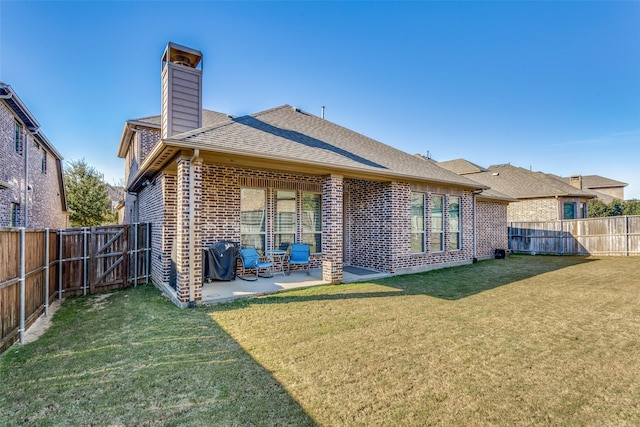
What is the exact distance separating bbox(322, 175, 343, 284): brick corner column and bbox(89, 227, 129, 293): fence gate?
542 cm

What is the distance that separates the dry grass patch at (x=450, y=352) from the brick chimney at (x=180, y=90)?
4559mm

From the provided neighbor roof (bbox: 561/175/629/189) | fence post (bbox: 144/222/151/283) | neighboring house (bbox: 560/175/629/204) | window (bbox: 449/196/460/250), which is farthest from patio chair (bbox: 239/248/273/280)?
neighbor roof (bbox: 561/175/629/189)

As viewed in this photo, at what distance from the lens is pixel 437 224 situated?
35.0ft

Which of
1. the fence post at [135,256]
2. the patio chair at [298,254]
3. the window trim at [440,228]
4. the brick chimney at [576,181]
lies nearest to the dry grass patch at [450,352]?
the patio chair at [298,254]

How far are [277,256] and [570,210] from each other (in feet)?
64.8

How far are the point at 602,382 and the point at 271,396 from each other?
10.9 ft

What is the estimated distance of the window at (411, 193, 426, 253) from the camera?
32.7 ft

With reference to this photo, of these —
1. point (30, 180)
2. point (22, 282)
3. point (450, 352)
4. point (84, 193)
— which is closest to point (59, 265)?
point (22, 282)

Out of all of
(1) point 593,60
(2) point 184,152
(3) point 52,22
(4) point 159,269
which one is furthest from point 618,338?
(3) point 52,22

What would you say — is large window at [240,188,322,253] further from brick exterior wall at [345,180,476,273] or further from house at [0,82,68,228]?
house at [0,82,68,228]

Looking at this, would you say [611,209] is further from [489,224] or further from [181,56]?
[181,56]

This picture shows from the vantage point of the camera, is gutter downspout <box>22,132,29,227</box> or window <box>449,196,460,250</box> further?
gutter downspout <box>22,132,29,227</box>

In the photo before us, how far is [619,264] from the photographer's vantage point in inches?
451

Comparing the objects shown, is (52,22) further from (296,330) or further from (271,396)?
(271,396)
